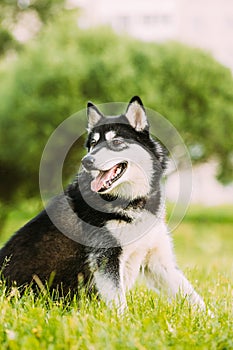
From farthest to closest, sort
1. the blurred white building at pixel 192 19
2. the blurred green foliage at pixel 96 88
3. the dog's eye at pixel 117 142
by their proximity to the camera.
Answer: the blurred white building at pixel 192 19
the blurred green foliage at pixel 96 88
the dog's eye at pixel 117 142

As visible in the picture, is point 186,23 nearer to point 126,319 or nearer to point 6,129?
point 6,129

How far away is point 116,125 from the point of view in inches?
182

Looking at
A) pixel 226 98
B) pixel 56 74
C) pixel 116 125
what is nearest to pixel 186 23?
pixel 226 98

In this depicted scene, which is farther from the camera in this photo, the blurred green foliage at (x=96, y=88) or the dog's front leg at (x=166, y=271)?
the blurred green foliage at (x=96, y=88)

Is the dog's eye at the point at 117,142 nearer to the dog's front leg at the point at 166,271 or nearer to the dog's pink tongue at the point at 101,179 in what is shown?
the dog's pink tongue at the point at 101,179

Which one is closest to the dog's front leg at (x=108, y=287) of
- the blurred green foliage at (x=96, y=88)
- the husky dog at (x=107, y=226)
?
the husky dog at (x=107, y=226)

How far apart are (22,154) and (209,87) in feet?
20.2

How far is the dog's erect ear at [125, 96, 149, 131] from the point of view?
4.54 m

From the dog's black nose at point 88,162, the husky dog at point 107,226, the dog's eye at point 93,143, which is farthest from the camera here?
the dog's eye at point 93,143

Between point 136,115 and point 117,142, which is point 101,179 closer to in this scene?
point 117,142

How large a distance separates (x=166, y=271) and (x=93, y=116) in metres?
1.40

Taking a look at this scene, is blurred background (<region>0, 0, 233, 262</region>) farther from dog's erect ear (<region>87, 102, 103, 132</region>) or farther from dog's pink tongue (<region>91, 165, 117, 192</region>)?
dog's pink tongue (<region>91, 165, 117, 192</region>)

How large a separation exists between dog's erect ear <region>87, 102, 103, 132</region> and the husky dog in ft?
0.25

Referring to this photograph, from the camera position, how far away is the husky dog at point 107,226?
14.3 feet
